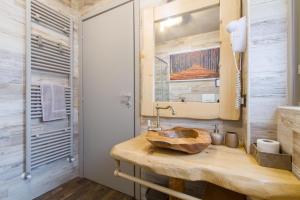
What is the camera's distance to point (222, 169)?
788mm

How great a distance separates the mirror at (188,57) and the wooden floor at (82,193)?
1.14 meters

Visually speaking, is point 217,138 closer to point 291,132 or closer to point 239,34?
point 291,132

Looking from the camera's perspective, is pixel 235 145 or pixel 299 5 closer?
pixel 299 5

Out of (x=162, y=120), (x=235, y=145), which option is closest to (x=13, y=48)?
(x=162, y=120)

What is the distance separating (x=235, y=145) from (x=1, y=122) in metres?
1.90

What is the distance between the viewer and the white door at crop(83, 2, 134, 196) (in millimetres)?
1780

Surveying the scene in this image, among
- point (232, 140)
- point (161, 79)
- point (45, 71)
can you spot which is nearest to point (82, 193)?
point (45, 71)

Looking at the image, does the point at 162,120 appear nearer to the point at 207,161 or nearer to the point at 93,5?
the point at 207,161

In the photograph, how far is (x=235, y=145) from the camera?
3.69 ft

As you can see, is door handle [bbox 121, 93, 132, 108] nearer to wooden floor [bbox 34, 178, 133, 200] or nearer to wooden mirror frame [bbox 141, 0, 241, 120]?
wooden mirror frame [bbox 141, 0, 241, 120]

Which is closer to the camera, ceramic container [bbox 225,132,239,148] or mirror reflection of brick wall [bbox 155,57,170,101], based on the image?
ceramic container [bbox 225,132,239,148]

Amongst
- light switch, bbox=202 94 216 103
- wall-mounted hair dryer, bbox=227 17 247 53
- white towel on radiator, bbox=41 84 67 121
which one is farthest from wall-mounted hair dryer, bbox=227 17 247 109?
white towel on radiator, bbox=41 84 67 121

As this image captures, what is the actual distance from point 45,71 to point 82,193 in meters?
1.38

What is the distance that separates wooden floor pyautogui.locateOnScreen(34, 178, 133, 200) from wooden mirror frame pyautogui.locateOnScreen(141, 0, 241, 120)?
0.95 metres
